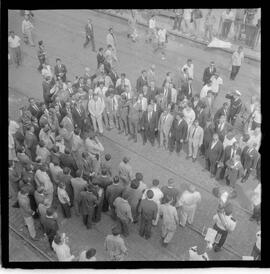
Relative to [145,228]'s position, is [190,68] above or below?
above

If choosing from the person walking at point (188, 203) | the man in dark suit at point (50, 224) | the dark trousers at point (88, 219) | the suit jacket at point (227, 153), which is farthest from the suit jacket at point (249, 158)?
the man in dark suit at point (50, 224)

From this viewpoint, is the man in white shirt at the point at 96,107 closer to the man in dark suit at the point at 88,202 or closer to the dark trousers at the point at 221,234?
the man in dark suit at the point at 88,202

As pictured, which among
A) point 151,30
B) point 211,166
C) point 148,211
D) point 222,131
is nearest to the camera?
point 148,211

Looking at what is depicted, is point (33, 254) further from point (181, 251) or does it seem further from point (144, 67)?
point (144, 67)

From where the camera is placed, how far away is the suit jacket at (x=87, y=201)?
9.72 metres

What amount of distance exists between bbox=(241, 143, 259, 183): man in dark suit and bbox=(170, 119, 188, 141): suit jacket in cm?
127

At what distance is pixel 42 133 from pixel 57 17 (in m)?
2.50

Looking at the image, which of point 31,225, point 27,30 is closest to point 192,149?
point 31,225

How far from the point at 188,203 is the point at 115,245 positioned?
1647 millimetres

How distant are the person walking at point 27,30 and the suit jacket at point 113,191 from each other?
3653 millimetres

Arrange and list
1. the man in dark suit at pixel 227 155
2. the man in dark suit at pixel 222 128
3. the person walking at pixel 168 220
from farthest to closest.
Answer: the man in dark suit at pixel 222 128 → the man in dark suit at pixel 227 155 → the person walking at pixel 168 220

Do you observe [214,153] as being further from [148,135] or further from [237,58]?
[237,58]

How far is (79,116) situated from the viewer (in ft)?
35.1

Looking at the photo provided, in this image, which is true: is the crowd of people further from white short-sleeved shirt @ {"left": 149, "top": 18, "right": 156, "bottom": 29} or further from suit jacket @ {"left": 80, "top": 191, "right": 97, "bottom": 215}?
white short-sleeved shirt @ {"left": 149, "top": 18, "right": 156, "bottom": 29}
